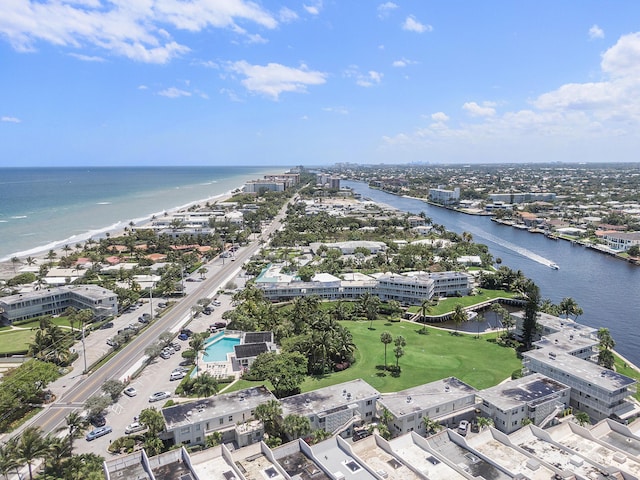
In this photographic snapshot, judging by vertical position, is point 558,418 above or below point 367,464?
below

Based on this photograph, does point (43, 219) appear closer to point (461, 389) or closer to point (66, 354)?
point (66, 354)

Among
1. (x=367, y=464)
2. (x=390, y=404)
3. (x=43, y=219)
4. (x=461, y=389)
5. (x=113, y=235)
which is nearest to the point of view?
(x=367, y=464)

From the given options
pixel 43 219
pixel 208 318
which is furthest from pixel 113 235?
pixel 208 318

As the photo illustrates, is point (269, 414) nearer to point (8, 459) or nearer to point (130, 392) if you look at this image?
point (130, 392)

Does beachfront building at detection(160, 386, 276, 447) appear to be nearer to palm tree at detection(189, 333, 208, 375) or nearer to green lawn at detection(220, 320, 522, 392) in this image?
green lawn at detection(220, 320, 522, 392)

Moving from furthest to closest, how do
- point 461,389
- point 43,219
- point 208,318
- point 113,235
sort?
1. point 43,219
2. point 113,235
3. point 208,318
4. point 461,389

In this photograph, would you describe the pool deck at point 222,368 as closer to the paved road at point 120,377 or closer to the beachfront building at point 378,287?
the paved road at point 120,377
